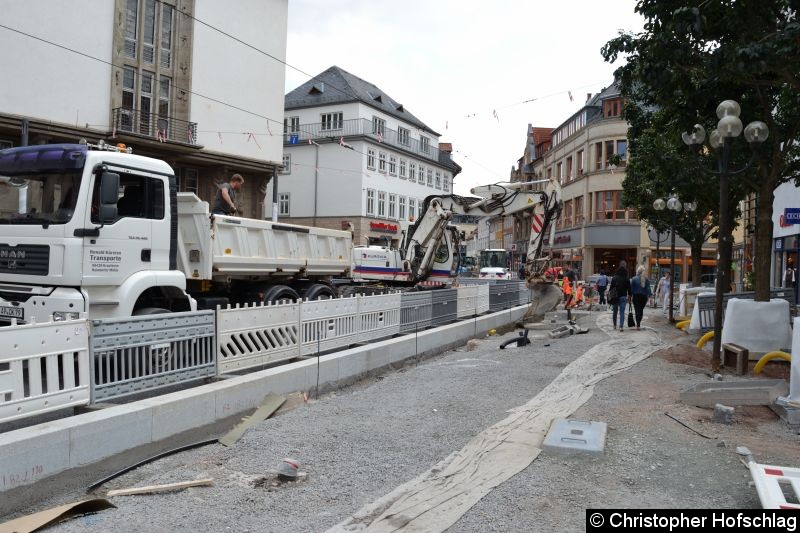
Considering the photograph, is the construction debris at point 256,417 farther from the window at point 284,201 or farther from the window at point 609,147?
the window at point 609,147

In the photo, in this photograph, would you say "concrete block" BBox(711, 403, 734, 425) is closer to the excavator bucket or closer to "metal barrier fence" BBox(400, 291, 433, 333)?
"metal barrier fence" BBox(400, 291, 433, 333)

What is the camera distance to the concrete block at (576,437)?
526cm

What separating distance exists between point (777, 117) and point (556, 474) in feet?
41.9

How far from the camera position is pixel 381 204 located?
48406 mm

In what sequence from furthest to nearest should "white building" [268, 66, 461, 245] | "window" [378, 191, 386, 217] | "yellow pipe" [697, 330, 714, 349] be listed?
"window" [378, 191, 386, 217]
"white building" [268, 66, 461, 245]
"yellow pipe" [697, 330, 714, 349]

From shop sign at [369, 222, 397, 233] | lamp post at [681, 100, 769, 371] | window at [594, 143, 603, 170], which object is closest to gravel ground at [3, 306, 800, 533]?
lamp post at [681, 100, 769, 371]

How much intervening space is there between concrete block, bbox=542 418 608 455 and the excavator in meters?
10.6

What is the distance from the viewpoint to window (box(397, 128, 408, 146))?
1972 inches

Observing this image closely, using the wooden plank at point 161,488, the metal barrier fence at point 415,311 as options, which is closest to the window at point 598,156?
the metal barrier fence at point 415,311

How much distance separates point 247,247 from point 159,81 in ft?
61.5

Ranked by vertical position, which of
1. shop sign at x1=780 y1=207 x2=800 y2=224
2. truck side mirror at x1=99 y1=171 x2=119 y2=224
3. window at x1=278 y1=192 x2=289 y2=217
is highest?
window at x1=278 y1=192 x2=289 y2=217

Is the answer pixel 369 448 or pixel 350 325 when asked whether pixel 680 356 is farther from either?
pixel 369 448

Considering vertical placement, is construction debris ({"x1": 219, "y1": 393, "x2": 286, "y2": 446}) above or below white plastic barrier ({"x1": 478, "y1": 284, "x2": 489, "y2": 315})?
below

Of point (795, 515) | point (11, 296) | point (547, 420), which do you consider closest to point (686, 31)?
point (547, 420)
